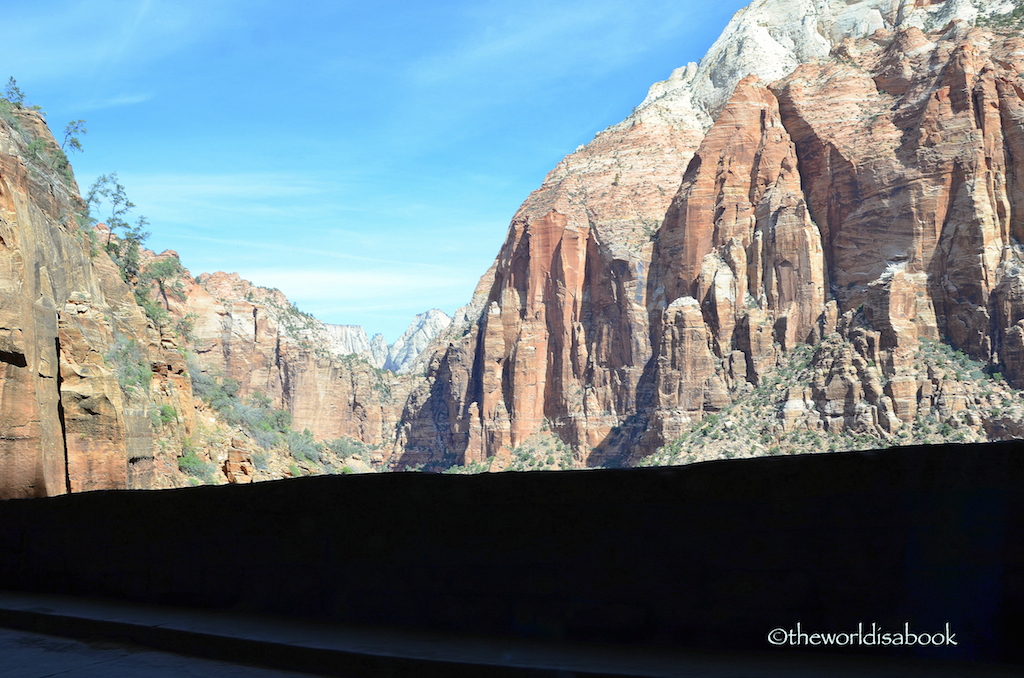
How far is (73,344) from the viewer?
1692 centimetres

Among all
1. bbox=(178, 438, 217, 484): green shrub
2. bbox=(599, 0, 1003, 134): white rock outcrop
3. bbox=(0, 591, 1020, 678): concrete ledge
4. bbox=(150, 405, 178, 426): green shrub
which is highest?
bbox=(599, 0, 1003, 134): white rock outcrop

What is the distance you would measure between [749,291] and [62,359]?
3435 inches

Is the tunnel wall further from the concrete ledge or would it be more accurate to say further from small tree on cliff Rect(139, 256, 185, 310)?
small tree on cliff Rect(139, 256, 185, 310)

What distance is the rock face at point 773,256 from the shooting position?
8156 centimetres

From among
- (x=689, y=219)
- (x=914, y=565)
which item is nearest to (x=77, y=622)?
(x=914, y=565)

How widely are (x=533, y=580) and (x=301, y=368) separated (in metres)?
128

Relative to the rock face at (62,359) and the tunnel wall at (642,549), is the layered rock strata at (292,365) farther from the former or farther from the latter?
the tunnel wall at (642,549)

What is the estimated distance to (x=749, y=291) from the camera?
95.9 meters

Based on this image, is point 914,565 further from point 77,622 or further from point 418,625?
point 77,622

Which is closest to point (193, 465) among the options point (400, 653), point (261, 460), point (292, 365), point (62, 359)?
point (261, 460)

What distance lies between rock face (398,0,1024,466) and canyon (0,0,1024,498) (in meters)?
0.26

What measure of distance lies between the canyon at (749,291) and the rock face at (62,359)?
9265 mm

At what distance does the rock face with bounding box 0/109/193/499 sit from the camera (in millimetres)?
13781

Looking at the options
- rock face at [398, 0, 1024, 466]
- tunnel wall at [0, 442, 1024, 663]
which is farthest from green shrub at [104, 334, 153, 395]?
rock face at [398, 0, 1024, 466]
